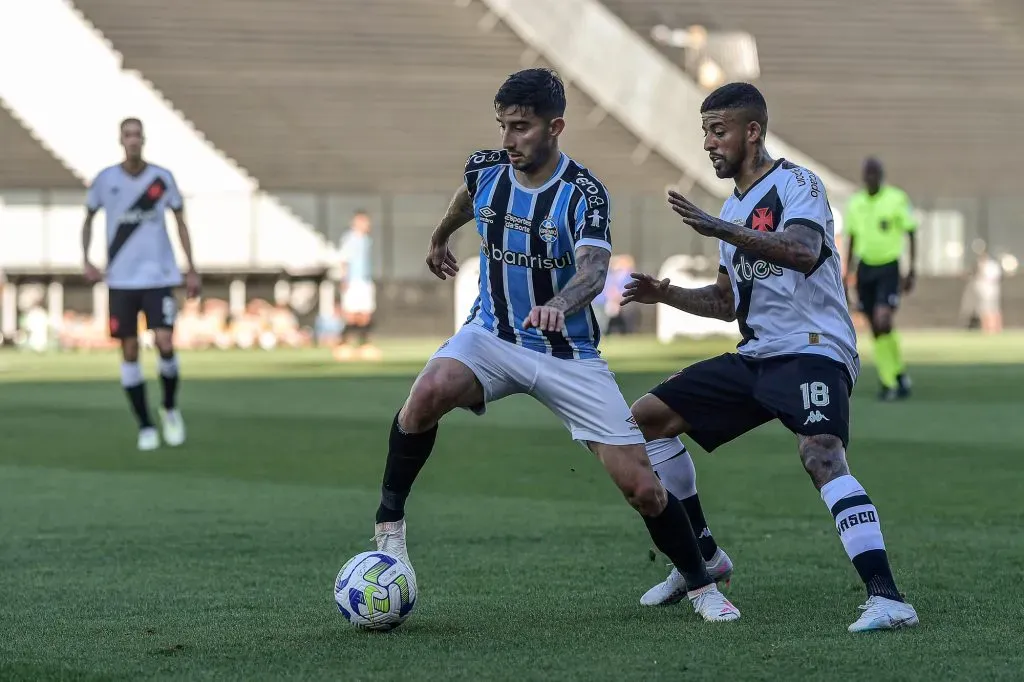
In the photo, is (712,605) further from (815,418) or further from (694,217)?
(694,217)

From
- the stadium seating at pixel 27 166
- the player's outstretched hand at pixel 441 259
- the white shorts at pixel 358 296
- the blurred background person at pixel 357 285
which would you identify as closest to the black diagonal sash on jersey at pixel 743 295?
the player's outstretched hand at pixel 441 259

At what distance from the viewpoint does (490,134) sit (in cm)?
3609

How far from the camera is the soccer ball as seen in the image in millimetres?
5160

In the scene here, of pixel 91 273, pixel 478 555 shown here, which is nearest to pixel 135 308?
pixel 91 273

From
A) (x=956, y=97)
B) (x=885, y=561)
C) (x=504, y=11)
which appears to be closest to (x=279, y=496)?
(x=885, y=561)

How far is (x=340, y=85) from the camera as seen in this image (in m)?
36.2

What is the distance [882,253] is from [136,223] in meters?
7.38

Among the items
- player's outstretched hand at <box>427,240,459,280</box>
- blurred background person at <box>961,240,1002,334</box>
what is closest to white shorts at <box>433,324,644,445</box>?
player's outstretched hand at <box>427,240,459,280</box>

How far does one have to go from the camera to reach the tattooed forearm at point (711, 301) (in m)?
5.82

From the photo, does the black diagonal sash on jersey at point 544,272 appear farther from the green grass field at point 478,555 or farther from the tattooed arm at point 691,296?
the green grass field at point 478,555

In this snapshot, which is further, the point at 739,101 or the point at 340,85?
the point at 340,85

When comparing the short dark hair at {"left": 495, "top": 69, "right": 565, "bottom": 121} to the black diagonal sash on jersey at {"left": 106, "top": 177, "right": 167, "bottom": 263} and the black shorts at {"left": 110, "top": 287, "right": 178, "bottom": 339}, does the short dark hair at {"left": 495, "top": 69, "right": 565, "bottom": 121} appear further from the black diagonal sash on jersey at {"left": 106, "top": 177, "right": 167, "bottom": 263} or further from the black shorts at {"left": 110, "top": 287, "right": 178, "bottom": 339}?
the black diagonal sash on jersey at {"left": 106, "top": 177, "right": 167, "bottom": 263}

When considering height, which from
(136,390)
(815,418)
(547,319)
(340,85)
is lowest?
(136,390)

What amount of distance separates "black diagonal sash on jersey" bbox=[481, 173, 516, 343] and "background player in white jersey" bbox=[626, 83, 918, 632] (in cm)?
44
